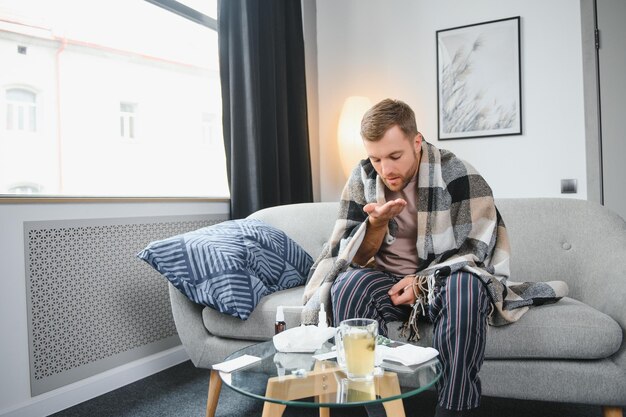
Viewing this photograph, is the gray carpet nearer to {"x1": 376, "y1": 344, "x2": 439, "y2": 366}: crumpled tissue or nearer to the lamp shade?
{"x1": 376, "y1": 344, "x2": 439, "y2": 366}: crumpled tissue

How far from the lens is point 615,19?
2.62 meters

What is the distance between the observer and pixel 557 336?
4.47ft

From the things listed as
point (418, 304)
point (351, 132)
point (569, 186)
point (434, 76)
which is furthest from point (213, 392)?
point (434, 76)

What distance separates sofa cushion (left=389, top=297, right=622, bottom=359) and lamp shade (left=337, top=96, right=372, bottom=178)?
1861 millimetres

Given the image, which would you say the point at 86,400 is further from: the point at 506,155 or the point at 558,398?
the point at 506,155

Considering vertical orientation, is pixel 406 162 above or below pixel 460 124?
below

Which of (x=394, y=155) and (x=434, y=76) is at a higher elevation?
(x=434, y=76)

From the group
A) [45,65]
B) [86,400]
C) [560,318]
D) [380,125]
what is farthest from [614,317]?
[45,65]

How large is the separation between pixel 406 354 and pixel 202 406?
1.01m

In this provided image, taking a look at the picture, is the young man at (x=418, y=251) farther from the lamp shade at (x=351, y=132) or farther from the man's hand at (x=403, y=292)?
the lamp shade at (x=351, y=132)

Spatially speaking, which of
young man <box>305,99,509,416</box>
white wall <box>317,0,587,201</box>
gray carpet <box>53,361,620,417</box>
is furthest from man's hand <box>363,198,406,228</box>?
white wall <box>317,0,587,201</box>

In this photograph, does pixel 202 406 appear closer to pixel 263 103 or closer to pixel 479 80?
pixel 263 103

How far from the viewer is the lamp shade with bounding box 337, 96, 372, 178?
315cm

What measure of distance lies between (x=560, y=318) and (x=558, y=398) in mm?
210
